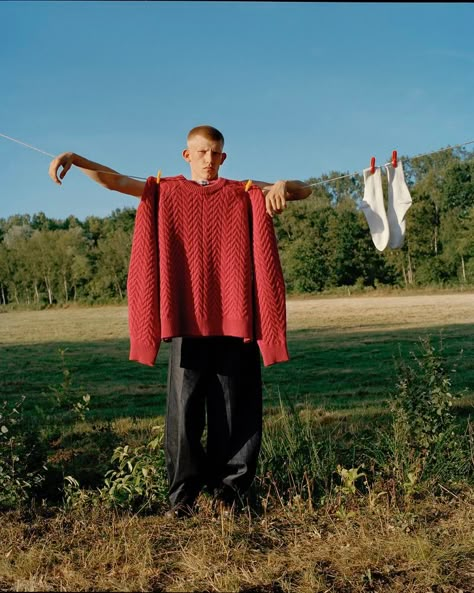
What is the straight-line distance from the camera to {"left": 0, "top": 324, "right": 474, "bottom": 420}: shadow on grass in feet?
24.8

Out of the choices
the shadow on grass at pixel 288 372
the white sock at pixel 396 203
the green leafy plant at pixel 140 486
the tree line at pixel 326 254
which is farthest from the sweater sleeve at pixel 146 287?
the tree line at pixel 326 254

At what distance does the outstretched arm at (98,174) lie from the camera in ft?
9.93

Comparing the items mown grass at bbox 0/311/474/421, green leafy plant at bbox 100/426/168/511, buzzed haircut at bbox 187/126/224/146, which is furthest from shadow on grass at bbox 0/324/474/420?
buzzed haircut at bbox 187/126/224/146

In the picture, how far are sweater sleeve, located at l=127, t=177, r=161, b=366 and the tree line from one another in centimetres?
1924

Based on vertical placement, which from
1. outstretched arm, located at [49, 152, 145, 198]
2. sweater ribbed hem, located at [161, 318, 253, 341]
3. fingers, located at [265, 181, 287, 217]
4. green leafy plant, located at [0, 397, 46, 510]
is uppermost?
outstretched arm, located at [49, 152, 145, 198]

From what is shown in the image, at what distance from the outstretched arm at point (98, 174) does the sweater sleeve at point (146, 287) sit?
3.3 inches

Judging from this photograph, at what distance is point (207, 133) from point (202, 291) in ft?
2.79

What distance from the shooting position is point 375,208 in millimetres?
3461

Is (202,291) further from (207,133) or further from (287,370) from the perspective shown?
(287,370)

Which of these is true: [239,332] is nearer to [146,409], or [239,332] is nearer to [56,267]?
[146,409]

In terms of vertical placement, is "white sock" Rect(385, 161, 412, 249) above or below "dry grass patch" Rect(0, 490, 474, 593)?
above

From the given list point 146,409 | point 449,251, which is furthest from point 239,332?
point 449,251

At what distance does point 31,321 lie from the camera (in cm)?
2048

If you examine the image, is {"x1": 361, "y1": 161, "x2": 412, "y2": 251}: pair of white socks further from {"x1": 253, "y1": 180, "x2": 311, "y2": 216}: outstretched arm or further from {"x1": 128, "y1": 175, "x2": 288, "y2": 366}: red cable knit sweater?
{"x1": 128, "y1": 175, "x2": 288, "y2": 366}: red cable knit sweater
